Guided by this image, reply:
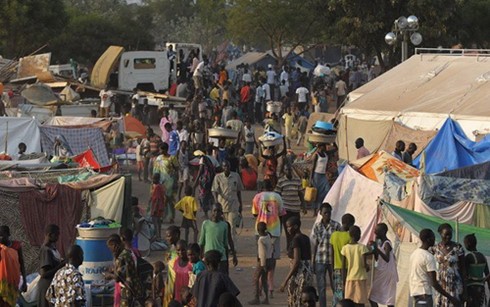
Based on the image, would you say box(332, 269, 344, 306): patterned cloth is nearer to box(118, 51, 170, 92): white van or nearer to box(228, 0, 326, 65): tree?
box(118, 51, 170, 92): white van

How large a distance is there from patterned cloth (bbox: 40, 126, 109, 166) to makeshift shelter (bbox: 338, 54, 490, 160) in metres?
5.25

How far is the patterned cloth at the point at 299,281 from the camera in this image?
1341 cm

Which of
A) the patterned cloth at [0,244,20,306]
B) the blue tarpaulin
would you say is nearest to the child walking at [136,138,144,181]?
the blue tarpaulin

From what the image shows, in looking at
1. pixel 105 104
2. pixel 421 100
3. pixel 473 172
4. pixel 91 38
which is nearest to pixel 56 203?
pixel 473 172

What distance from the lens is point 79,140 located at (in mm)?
24500

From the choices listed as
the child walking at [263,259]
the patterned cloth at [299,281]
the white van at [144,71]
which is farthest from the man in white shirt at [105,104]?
the patterned cloth at [299,281]

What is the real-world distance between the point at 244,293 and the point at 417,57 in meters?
13.7

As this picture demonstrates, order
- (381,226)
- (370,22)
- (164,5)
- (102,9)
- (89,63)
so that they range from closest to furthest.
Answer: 1. (381,226)
2. (370,22)
3. (89,63)
4. (102,9)
5. (164,5)

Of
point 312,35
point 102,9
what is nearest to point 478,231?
point 312,35

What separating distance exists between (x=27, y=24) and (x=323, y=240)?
3766cm

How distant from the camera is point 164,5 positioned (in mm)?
121000

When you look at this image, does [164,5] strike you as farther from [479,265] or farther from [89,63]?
[479,265]

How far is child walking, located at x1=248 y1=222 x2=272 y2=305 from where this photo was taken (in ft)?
49.3

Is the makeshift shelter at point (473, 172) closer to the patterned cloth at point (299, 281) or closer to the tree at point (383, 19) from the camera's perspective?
the patterned cloth at point (299, 281)
